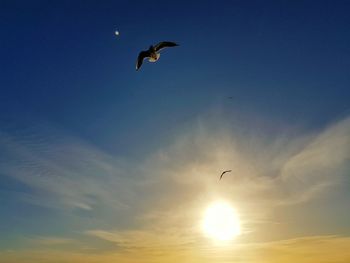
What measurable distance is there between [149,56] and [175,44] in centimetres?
396

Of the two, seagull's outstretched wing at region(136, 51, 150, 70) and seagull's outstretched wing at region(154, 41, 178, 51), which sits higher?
seagull's outstretched wing at region(154, 41, 178, 51)

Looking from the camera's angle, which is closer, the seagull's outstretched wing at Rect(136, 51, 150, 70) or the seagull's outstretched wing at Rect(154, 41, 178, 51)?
the seagull's outstretched wing at Rect(136, 51, 150, 70)

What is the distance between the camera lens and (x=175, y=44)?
6400 cm

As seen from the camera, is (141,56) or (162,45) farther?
(162,45)

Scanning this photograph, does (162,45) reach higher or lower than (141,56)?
higher

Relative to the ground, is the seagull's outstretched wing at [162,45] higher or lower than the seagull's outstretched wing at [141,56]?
higher

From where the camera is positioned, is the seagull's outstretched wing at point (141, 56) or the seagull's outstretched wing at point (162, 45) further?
the seagull's outstretched wing at point (162, 45)

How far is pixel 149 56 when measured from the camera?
214 ft
